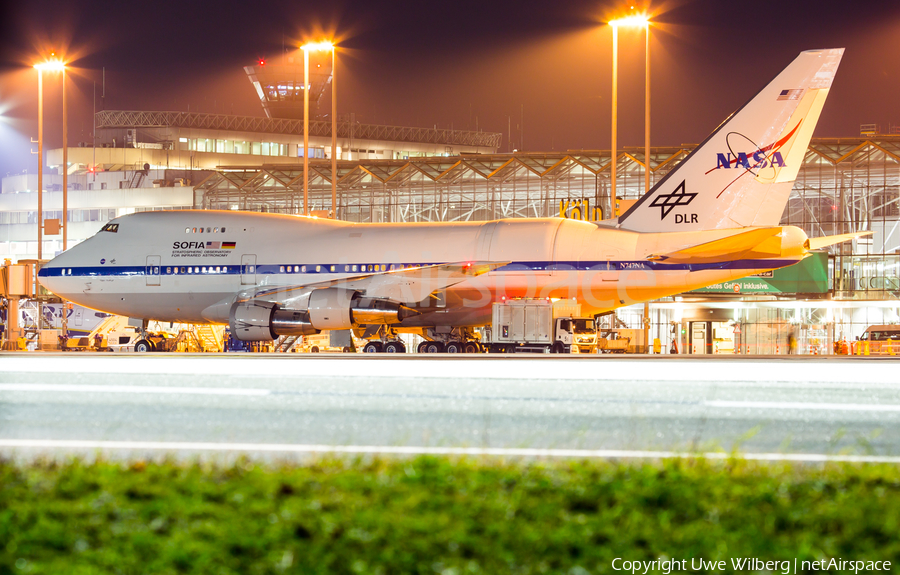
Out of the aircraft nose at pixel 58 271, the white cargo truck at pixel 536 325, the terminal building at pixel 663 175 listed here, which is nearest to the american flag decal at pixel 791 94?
the white cargo truck at pixel 536 325

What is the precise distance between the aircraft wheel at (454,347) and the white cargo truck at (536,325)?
208cm

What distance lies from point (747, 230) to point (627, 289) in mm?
3838

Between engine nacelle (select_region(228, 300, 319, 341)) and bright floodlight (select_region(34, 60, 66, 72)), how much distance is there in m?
27.7

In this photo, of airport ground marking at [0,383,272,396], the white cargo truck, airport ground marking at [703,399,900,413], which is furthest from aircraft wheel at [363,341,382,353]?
airport ground marking at [703,399,900,413]

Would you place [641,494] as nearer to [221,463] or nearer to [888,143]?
[221,463]

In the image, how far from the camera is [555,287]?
24641 mm

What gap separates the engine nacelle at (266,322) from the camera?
81.5 feet

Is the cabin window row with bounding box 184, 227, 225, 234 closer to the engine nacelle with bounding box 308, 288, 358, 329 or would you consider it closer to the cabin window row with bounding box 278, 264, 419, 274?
the cabin window row with bounding box 278, 264, 419, 274

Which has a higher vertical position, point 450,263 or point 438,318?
point 450,263

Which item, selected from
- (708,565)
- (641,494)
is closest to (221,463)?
(641,494)

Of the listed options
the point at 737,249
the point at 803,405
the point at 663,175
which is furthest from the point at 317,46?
the point at 803,405

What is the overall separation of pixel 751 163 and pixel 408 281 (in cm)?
Result: 1059

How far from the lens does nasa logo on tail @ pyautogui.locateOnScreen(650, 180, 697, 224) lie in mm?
23734

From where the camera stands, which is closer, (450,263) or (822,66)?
(822,66)
